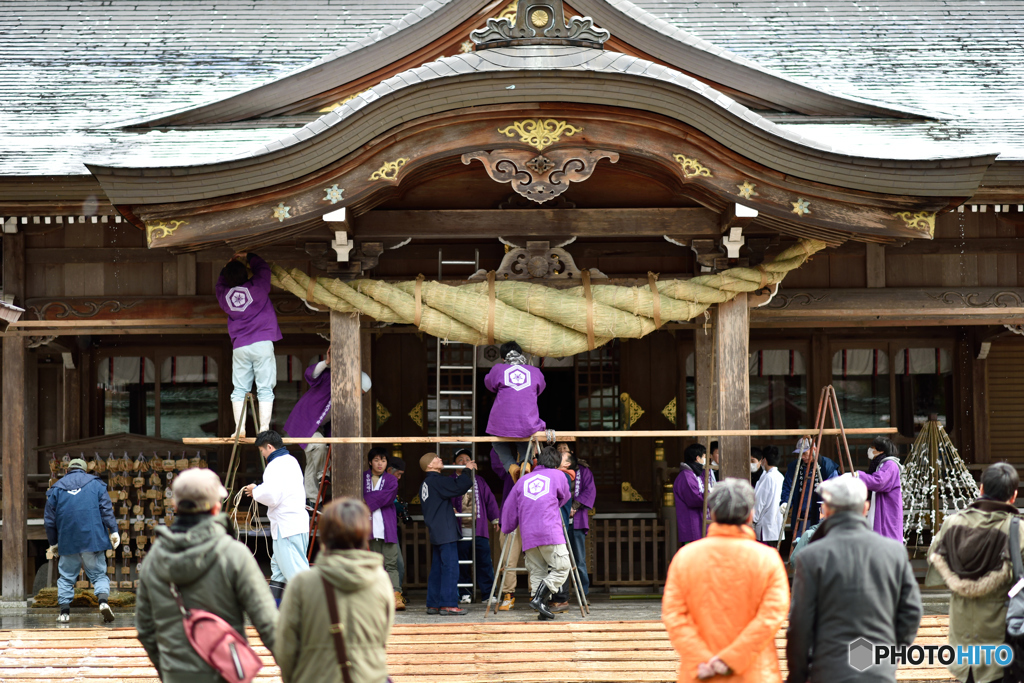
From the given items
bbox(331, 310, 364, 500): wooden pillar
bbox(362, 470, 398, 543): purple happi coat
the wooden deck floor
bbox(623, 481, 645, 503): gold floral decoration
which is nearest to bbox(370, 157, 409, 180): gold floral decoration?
bbox(331, 310, 364, 500): wooden pillar

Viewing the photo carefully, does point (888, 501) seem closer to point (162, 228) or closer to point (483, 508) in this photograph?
point (483, 508)

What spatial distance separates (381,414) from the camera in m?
11.7

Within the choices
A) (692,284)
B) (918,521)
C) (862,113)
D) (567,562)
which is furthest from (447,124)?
(918,521)

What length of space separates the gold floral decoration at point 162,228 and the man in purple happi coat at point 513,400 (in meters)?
2.62

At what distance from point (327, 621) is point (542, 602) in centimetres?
380

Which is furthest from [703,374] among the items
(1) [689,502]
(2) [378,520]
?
(2) [378,520]

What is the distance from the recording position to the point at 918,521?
Answer: 34.5ft

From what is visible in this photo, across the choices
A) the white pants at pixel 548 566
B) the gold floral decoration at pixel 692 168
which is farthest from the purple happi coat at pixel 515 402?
the gold floral decoration at pixel 692 168

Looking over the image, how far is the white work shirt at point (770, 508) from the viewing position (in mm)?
9219

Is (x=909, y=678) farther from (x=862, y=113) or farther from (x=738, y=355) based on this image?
(x=862, y=113)

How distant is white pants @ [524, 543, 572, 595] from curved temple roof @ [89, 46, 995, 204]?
130 inches

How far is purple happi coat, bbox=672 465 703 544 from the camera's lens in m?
8.83

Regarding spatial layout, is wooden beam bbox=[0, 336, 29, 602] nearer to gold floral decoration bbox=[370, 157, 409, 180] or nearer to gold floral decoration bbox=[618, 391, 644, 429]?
gold floral decoration bbox=[370, 157, 409, 180]

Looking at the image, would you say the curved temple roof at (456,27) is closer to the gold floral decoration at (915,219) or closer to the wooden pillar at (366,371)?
the gold floral decoration at (915,219)
